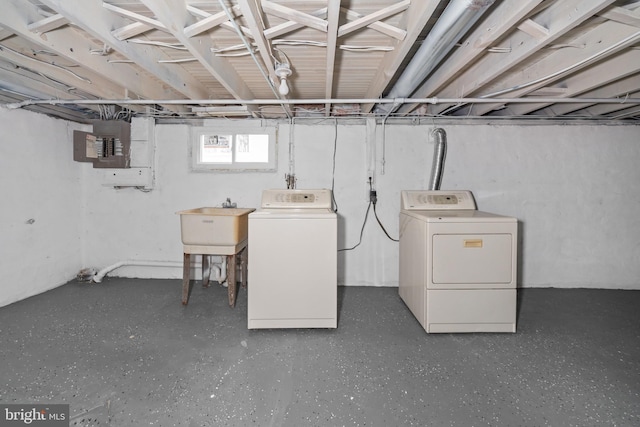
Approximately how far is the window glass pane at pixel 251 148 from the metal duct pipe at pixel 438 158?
6.21 feet

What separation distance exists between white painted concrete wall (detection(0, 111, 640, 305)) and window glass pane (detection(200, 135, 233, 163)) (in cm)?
18

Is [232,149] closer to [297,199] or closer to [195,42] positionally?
[297,199]

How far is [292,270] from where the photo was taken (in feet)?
6.60

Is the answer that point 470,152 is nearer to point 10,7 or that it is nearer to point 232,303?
point 232,303

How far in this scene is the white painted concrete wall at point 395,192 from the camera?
2.95 meters

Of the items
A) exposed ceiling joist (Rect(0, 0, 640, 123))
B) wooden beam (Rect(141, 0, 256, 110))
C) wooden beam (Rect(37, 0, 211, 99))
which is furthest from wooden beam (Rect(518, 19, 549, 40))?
wooden beam (Rect(37, 0, 211, 99))

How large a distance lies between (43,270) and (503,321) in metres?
4.34

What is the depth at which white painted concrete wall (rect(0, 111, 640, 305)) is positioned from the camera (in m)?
2.95

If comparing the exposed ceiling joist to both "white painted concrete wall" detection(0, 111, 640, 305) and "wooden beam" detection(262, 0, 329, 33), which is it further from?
"white painted concrete wall" detection(0, 111, 640, 305)

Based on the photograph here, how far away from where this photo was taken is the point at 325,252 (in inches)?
79.0

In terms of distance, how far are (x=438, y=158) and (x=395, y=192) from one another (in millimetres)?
567

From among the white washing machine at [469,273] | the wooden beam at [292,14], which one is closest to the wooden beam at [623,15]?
the white washing machine at [469,273]

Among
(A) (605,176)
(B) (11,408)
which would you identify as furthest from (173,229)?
(A) (605,176)

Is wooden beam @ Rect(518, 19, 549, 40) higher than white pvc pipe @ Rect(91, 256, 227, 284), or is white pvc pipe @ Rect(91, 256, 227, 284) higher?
wooden beam @ Rect(518, 19, 549, 40)
